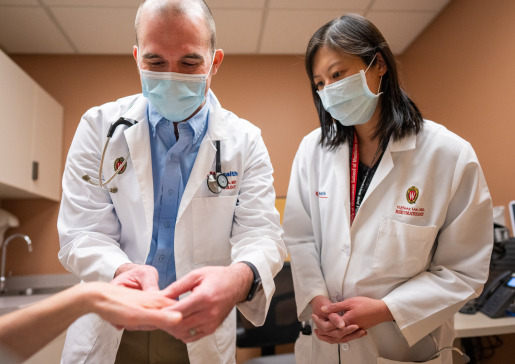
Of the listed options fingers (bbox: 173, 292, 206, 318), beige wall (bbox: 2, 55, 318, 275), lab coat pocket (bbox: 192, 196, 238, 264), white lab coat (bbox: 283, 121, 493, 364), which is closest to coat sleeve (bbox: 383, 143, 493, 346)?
white lab coat (bbox: 283, 121, 493, 364)

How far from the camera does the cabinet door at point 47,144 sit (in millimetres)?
2939

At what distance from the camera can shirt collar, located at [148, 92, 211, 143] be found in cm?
125

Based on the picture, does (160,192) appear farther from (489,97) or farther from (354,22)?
(489,97)

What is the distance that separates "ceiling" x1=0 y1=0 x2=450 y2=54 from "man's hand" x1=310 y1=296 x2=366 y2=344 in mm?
2328

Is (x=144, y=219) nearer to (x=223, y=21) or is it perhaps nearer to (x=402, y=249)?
(x=402, y=249)

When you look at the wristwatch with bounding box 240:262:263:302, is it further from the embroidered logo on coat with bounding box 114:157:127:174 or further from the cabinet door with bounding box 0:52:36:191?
the cabinet door with bounding box 0:52:36:191

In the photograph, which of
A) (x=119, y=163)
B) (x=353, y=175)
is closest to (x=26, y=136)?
(x=119, y=163)

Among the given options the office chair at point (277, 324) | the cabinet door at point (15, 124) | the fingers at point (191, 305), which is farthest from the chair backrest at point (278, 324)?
the cabinet door at point (15, 124)

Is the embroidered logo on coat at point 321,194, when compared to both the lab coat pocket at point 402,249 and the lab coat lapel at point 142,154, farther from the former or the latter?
the lab coat lapel at point 142,154

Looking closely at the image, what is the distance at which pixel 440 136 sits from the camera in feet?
4.11

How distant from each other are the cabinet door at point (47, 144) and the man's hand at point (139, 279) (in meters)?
2.34

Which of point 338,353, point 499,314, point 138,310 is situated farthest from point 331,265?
point 499,314

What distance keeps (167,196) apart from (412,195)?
30.5 inches

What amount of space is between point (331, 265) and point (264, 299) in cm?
38
